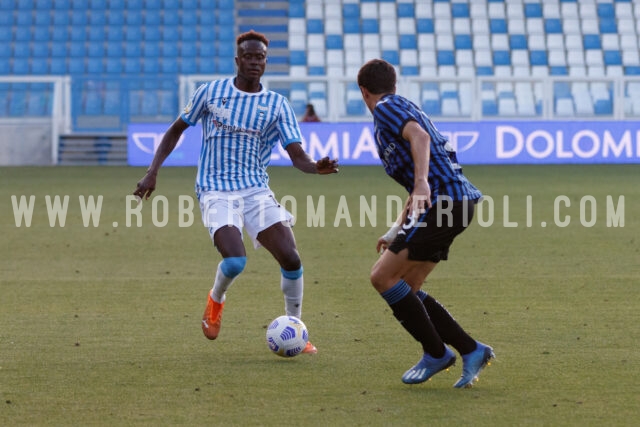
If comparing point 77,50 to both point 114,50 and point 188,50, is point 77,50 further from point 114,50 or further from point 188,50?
point 188,50

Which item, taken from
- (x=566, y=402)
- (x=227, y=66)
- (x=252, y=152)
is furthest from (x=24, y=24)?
(x=566, y=402)

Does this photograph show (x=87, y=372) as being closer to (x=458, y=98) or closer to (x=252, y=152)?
(x=252, y=152)

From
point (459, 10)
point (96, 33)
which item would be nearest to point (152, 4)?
point (96, 33)

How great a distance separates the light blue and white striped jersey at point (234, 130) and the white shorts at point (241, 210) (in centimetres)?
5

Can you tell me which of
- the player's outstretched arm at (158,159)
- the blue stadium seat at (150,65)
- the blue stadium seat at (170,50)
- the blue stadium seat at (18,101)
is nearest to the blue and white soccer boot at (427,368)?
the player's outstretched arm at (158,159)

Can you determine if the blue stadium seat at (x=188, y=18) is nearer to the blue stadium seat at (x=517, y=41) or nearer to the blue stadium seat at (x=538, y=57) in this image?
the blue stadium seat at (x=517, y=41)

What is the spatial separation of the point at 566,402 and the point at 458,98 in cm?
2423

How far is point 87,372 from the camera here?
6.23 meters

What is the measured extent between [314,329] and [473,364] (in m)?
2.04

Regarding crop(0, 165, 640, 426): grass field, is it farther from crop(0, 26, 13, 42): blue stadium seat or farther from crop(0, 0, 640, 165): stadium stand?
crop(0, 26, 13, 42): blue stadium seat

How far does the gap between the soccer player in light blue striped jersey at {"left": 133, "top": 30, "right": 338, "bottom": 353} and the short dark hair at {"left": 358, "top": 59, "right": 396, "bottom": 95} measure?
1.31 meters

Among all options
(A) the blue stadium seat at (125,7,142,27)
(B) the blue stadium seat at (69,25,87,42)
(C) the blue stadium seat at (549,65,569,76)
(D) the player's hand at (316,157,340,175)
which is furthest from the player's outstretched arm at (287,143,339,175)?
(A) the blue stadium seat at (125,7,142,27)

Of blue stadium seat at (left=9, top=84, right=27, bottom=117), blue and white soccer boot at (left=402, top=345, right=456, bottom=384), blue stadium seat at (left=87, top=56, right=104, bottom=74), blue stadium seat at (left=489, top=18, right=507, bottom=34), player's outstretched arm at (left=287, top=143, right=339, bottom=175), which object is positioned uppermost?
Result: player's outstretched arm at (left=287, top=143, right=339, bottom=175)

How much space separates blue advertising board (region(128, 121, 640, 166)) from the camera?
2789 centimetres
